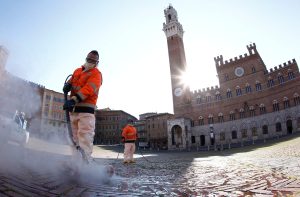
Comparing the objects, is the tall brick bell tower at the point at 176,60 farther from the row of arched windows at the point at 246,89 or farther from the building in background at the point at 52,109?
the building in background at the point at 52,109

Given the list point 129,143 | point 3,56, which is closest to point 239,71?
point 129,143

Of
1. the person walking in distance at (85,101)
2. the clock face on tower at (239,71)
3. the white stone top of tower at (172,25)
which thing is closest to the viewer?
the person walking in distance at (85,101)

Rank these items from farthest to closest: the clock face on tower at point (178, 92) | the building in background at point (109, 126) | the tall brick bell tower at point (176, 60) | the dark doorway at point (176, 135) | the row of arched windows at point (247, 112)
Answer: the building in background at point (109, 126) < the clock face on tower at point (178, 92) < the tall brick bell tower at point (176, 60) < the dark doorway at point (176, 135) < the row of arched windows at point (247, 112)

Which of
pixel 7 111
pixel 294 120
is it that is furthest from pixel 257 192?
pixel 294 120

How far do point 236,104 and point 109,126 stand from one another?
4114cm

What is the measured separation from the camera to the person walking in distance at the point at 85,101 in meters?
3.96

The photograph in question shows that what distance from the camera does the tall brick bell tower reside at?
46.5 m

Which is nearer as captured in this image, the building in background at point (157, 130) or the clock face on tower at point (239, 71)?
the clock face on tower at point (239, 71)

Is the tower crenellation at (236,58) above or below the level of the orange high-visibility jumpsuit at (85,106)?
above

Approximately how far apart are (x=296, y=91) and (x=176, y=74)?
22.8 meters

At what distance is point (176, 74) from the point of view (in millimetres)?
47875

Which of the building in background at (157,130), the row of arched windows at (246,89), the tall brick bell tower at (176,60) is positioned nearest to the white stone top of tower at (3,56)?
the row of arched windows at (246,89)

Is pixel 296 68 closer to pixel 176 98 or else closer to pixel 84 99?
pixel 176 98

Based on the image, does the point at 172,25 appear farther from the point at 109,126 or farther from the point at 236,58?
the point at 109,126
